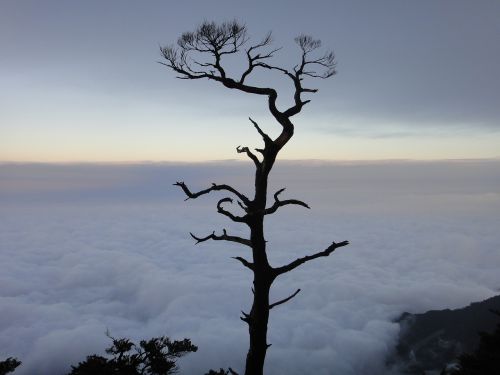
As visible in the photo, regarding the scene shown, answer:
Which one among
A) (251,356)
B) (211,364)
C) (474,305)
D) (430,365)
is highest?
(251,356)

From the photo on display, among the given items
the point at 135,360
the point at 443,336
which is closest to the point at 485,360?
the point at 135,360

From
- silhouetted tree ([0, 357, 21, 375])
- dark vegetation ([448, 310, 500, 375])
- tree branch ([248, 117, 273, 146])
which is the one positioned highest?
tree branch ([248, 117, 273, 146])

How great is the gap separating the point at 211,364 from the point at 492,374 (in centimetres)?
20470

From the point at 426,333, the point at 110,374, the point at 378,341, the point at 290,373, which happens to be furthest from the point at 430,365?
the point at 110,374

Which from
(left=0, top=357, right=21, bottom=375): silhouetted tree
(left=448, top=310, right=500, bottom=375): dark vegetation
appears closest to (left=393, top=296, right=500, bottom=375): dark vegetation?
(left=448, top=310, right=500, bottom=375): dark vegetation

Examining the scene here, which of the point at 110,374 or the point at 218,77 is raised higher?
the point at 218,77

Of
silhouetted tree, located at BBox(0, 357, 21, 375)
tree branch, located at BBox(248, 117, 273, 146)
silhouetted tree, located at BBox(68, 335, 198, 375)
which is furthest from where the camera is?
silhouetted tree, located at BBox(0, 357, 21, 375)

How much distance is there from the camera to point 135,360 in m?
10.2

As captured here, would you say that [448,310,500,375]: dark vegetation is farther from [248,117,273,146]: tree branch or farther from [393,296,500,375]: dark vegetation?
[393,296,500,375]: dark vegetation

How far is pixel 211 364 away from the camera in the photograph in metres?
199

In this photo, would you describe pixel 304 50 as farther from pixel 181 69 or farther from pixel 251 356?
pixel 251 356

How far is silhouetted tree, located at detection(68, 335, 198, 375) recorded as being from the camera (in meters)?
9.38

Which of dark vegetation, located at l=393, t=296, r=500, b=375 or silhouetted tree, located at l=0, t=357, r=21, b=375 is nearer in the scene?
silhouetted tree, located at l=0, t=357, r=21, b=375

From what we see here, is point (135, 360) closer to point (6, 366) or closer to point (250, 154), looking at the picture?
point (6, 366)
